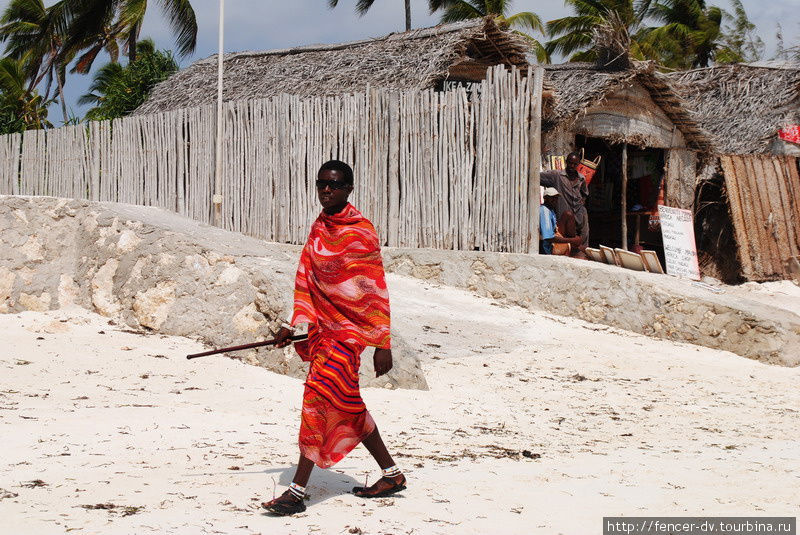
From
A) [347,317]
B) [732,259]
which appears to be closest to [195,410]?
[347,317]

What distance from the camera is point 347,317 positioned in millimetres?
3855

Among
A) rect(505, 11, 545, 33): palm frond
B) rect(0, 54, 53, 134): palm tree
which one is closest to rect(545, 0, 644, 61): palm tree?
rect(505, 11, 545, 33): palm frond

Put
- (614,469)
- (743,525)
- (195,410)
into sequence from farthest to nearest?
(195,410) → (614,469) → (743,525)

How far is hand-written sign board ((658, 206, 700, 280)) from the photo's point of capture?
12.5 metres

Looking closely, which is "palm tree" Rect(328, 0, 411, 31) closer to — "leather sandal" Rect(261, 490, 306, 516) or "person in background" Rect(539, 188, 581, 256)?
"person in background" Rect(539, 188, 581, 256)

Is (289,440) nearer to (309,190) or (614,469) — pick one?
(614,469)

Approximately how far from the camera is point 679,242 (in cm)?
1277

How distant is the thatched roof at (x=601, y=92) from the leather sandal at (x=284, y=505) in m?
8.75

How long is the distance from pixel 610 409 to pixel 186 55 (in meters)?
20.2

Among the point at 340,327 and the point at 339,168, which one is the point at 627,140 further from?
the point at 340,327

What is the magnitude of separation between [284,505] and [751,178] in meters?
11.5

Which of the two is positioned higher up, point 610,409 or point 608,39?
point 608,39

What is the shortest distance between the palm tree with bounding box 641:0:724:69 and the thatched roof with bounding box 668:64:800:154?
14.2 metres

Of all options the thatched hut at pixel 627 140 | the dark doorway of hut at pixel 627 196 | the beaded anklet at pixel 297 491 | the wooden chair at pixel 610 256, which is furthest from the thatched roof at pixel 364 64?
the beaded anklet at pixel 297 491
